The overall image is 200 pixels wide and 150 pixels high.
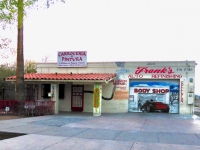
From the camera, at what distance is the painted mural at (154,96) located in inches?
731

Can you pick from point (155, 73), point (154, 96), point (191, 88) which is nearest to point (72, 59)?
point (155, 73)

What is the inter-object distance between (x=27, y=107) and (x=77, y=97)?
210 inches

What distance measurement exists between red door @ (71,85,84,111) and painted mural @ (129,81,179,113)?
4.02 meters

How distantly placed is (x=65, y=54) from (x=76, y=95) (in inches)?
139

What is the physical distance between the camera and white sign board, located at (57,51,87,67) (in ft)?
65.1

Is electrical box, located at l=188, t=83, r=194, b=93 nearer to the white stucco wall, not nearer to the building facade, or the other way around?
the building facade

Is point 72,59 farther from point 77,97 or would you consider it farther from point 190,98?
point 190,98

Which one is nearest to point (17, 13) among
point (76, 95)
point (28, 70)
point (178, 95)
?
point (76, 95)

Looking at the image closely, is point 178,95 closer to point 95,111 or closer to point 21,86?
point 95,111

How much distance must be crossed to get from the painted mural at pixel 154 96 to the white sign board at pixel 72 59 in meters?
4.37

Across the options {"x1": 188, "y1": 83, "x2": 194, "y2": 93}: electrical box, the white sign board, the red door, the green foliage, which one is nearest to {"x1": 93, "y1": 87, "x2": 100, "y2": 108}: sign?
the red door

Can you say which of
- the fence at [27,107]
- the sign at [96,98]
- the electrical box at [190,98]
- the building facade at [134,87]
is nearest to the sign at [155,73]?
the building facade at [134,87]

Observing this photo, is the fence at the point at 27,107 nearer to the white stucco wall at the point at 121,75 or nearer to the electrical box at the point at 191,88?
the white stucco wall at the point at 121,75

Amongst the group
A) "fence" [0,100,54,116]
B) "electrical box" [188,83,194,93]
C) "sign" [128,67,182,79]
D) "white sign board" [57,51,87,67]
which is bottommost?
"fence" [0,100,54,116]
